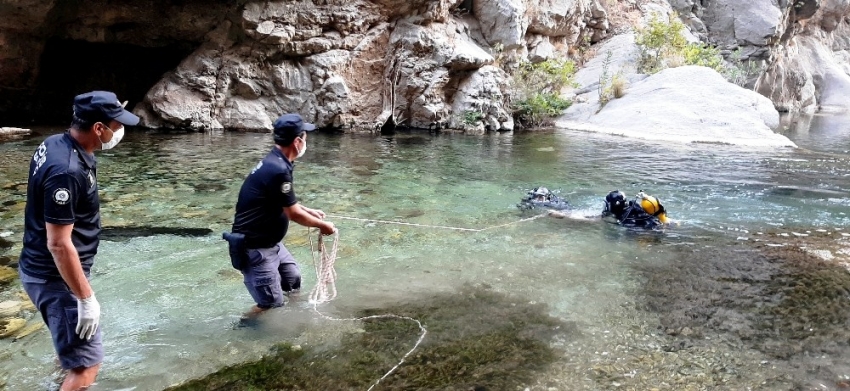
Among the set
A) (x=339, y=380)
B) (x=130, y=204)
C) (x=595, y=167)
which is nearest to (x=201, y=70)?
(x=130, y=204)

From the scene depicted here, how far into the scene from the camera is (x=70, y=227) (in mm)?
2537

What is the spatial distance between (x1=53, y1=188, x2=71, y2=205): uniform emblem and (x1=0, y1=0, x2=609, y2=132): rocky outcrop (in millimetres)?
16202

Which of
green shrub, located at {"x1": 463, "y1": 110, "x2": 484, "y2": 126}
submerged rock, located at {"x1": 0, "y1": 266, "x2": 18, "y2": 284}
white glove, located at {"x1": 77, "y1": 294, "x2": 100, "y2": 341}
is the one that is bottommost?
submerged rock, located at {"x1": 0, "y1": 266, "x2": 18, "y2": 284}

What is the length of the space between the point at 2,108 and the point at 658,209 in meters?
21.0

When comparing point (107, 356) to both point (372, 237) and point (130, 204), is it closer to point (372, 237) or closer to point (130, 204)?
point (372, 237)

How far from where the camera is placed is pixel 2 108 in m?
18.1

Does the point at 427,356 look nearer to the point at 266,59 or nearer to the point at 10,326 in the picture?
the point at 10,326

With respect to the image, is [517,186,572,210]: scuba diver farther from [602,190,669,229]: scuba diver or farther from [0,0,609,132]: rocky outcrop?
[0,0,609,132]: rocky outcrop

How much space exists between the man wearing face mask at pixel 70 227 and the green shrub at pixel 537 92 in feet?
62.9

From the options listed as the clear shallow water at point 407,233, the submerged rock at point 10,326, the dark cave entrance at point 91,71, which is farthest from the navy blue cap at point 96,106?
the dark cave entrance at point 91,71

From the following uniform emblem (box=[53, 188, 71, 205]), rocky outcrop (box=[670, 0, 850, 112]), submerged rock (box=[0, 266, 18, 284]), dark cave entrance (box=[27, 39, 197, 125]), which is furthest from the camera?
rocky outcrop (box=[670, 0, 850, 112])

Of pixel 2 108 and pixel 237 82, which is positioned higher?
pixel 237 82

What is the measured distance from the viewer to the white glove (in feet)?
8.73

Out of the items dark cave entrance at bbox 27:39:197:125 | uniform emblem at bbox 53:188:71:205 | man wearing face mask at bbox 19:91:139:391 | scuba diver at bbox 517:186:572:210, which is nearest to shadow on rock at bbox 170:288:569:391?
man wearing face mask at bbox 19:91:139:391
